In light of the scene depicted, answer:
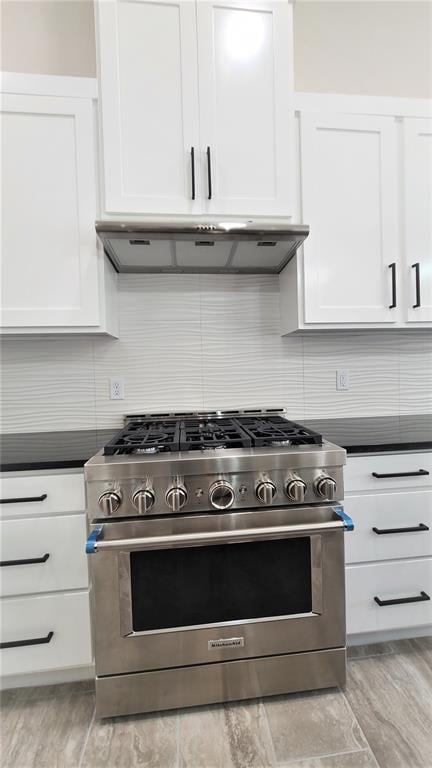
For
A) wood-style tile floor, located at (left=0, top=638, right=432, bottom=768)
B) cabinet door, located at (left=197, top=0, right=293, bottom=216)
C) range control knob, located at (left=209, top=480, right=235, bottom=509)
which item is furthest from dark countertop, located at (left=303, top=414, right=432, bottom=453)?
cabinet door, located at (left=197, top=0, right=293, bottom=216)

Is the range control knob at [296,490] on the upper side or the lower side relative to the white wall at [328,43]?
lower

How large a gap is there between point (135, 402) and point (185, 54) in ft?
4.75

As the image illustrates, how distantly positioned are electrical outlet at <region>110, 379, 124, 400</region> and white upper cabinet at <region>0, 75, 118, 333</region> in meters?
0.42

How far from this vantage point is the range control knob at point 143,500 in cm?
110

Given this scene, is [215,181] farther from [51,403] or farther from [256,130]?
[51,403]

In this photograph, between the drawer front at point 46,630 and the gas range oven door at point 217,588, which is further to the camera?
the drawer front at point 46,630

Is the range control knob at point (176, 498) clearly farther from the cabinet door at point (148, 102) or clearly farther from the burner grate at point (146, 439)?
the cabinet door at point (148, 102)

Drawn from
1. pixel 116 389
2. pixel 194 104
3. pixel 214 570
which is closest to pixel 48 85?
pixel 194 104

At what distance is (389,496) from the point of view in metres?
1.43

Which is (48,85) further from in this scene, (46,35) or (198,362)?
(198,362)

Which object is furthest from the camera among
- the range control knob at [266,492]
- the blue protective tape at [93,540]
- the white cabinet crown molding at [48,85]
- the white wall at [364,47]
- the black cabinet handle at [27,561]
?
the white wall at [364,47]

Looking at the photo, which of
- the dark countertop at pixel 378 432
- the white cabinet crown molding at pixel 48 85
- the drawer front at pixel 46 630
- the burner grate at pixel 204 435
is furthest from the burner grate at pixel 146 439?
the white cabinet crown molding at pixel 48 85

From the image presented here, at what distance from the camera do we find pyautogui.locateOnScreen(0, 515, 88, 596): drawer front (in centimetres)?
127

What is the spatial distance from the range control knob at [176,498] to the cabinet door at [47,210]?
81cm
